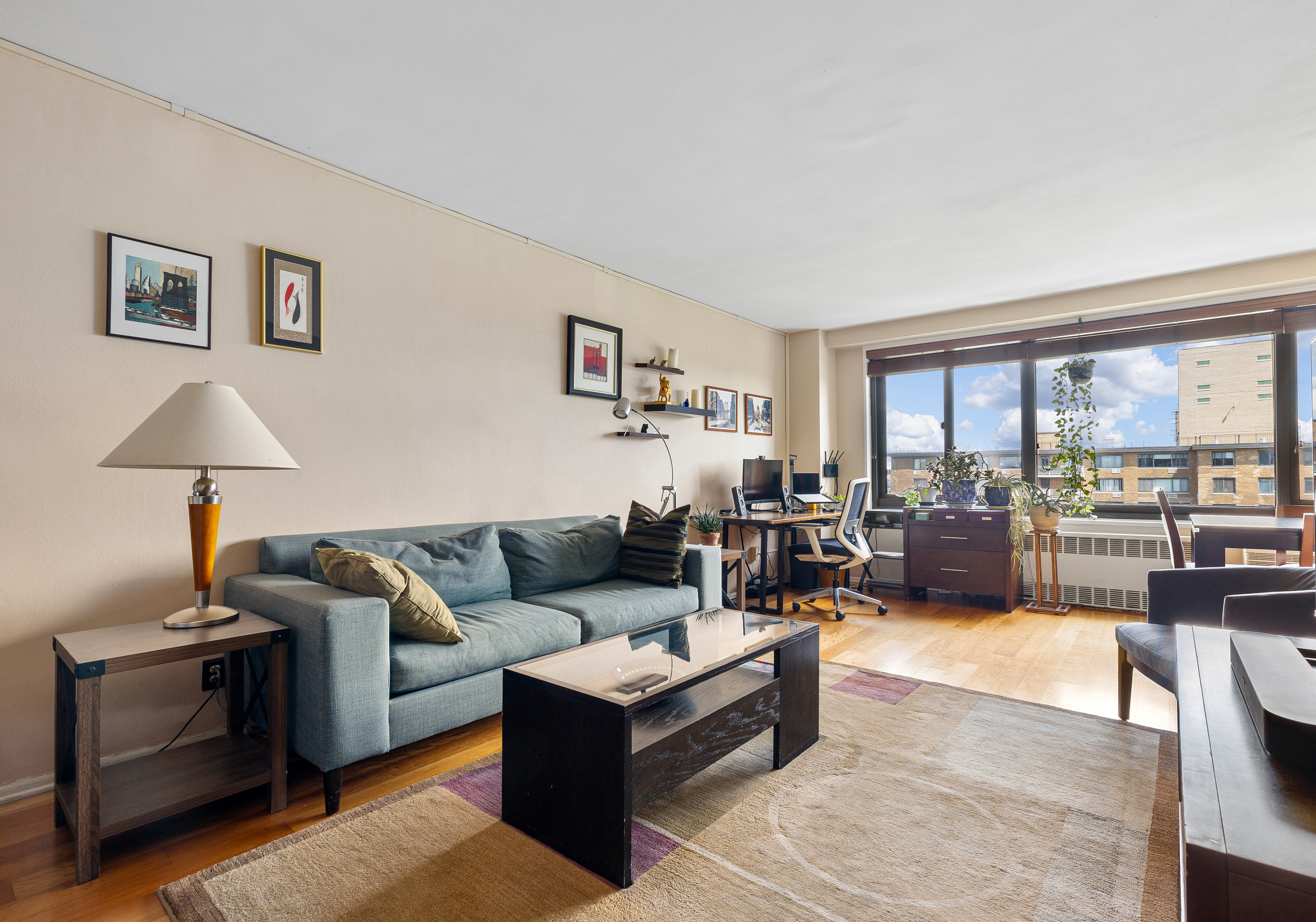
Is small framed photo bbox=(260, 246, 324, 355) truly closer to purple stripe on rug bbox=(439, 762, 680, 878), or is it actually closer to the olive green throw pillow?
the olive green throw pillow

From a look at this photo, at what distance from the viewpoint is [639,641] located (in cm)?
237

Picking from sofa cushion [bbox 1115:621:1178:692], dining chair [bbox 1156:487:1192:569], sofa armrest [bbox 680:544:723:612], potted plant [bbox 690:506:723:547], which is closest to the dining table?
dining chair [bbox 1156:487:1192:569]

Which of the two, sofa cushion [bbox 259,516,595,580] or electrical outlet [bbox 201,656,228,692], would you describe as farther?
sofa cushion [bbox 259,516,595,580]

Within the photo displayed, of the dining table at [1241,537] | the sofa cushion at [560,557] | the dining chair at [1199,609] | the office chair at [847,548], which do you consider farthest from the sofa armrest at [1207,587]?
the sofa cushion at [560,557]

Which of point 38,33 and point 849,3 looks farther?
point 38,33

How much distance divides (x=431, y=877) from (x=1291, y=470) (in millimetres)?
5749

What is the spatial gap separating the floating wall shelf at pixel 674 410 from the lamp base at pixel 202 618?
297 cm

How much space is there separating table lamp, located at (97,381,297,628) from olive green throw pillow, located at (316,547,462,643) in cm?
34

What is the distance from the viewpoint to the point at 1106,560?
496 centimetres

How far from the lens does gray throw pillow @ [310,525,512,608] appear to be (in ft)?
8.77

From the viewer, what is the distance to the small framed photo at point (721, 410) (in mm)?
5297

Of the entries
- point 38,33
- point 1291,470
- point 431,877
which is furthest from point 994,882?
point 1291,470

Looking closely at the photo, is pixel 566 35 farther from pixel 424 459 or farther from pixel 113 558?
pixel 113 558

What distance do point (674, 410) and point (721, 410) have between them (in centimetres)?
83
